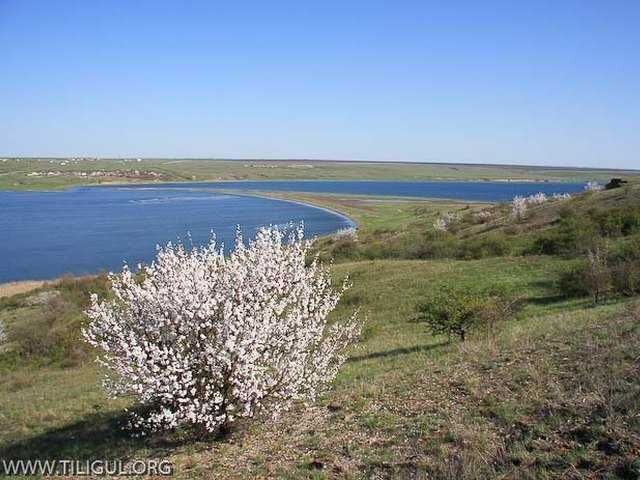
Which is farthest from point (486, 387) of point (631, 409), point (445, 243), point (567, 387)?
point (445, 243)

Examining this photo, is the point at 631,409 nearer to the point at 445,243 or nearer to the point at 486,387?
the point at 486,387

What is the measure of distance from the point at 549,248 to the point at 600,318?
2409 cm

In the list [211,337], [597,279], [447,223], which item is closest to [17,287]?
[447,223]

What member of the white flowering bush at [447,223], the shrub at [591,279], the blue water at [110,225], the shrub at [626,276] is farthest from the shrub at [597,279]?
the white flowering bush at [447,223]

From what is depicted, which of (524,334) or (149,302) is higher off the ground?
(149,302)

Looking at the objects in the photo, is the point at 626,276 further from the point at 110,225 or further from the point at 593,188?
the point at 110,225

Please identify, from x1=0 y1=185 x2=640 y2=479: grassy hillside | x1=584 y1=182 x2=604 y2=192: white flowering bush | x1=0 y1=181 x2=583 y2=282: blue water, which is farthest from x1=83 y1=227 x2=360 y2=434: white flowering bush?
x1=584 y1=182 x2=604 y2=192: white flowering bush

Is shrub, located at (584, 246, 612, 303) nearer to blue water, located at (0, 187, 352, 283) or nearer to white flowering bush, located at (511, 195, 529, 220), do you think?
blue water, located at (0, 187, 352, 283)

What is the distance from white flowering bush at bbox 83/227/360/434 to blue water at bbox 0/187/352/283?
36.7 meters

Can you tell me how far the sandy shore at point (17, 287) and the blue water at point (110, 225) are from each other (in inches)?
141

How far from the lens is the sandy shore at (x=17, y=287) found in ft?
168

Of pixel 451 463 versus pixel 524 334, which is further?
pixel 524 334

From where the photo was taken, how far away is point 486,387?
11172mm

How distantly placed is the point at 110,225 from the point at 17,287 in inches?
1710
